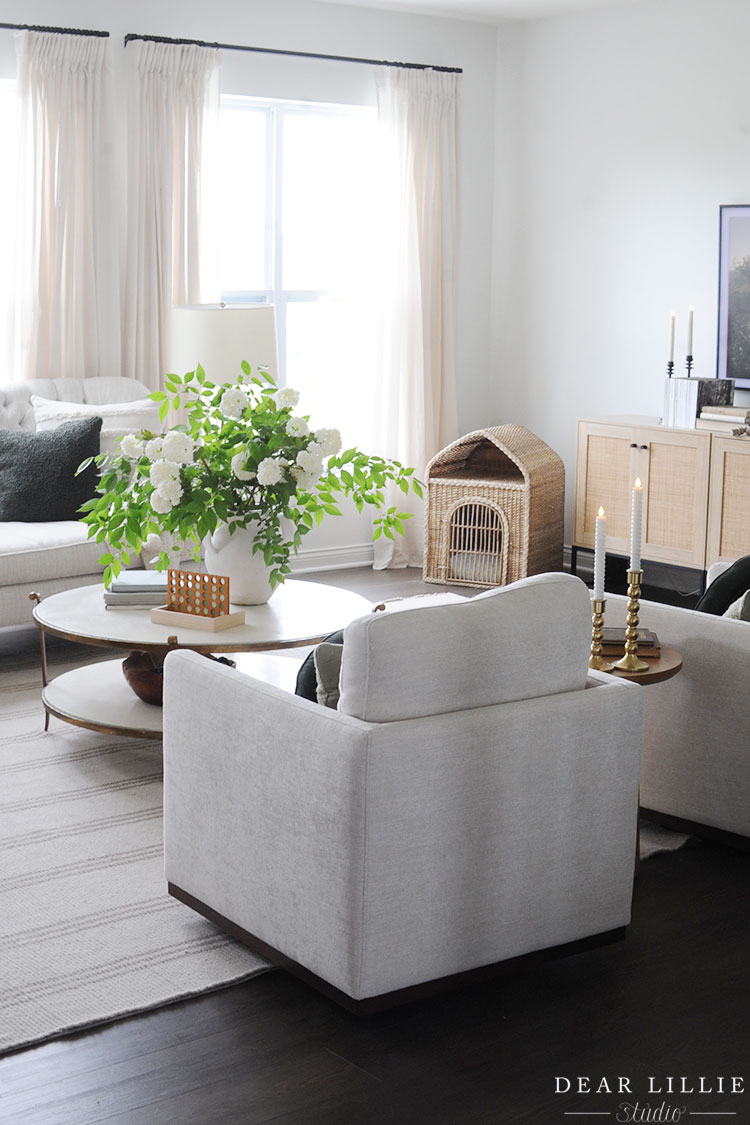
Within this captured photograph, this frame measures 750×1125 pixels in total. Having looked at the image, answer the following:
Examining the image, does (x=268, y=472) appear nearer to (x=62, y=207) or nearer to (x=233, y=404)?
(x=233, y=404)

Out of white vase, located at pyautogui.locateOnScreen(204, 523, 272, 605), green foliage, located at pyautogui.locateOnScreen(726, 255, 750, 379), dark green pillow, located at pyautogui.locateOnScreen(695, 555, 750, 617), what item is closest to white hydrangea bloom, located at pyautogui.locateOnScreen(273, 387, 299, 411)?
white vase, located at pyautogui.locateOnScreen(204, 523, 272, 605)

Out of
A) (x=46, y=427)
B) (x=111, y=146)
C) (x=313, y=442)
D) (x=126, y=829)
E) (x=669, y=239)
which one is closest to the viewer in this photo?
(x=126, y=829)

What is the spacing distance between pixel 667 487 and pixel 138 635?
2.96m

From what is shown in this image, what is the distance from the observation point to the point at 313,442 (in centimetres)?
390

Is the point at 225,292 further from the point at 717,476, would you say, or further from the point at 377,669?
the point at 377,669

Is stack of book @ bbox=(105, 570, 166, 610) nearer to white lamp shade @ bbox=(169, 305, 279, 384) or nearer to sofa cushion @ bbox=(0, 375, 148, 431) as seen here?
white lamp shade @ bbox=(169, 305, 279, 384)

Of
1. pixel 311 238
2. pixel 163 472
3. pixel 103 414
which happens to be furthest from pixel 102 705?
pixel 311 238

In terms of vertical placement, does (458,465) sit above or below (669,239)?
below

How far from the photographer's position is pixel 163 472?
3.77 m

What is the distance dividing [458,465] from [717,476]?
4.52 feet

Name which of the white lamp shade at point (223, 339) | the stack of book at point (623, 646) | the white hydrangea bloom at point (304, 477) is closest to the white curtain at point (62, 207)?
the white lamp shade at point (223, 339)

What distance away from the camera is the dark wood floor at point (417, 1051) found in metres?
2.21

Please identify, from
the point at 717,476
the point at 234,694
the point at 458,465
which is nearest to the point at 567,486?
the point at 458,465

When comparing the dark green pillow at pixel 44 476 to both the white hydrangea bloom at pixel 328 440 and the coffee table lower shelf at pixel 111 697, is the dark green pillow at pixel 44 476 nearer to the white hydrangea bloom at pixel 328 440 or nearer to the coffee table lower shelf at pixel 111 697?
the coffee table lower shelf at pixel 111 697
